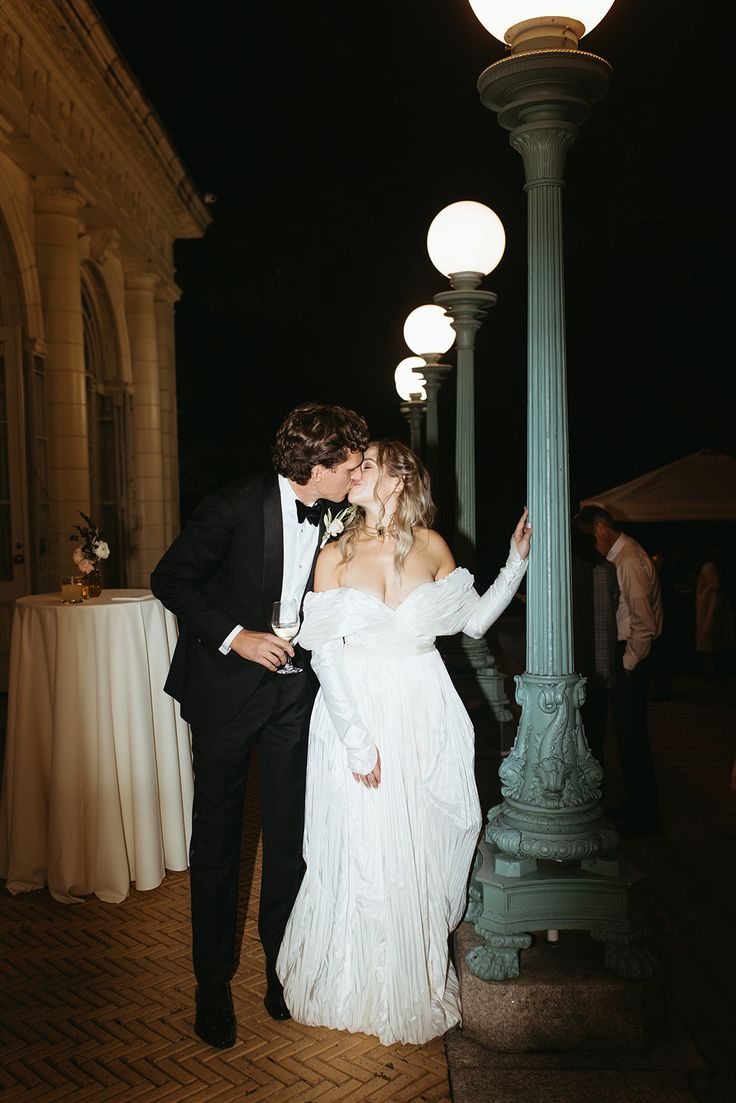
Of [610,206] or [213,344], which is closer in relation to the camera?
[610,206]

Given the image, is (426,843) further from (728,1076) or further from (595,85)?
(595,85)

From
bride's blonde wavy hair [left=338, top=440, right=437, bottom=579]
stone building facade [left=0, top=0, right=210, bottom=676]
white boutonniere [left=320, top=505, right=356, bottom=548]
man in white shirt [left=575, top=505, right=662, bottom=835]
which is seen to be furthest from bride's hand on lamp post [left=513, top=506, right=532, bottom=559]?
stone building facade [left=0, top=0, right=210, bottom=676]

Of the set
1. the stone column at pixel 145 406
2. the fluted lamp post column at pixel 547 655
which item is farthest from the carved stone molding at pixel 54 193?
the fluted lamp post column at pixel 547 655

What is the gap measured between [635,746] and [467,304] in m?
3.25

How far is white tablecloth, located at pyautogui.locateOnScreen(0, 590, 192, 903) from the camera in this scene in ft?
16.1

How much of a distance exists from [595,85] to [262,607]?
7.41 ft

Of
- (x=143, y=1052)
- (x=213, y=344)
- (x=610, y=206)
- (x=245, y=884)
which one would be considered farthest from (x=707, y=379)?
(x=143, y=1052)

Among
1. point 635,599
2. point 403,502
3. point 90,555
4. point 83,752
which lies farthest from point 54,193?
point 403,502

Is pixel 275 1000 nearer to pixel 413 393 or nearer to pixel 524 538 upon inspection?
pixel 524 538

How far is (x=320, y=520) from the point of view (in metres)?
3.77

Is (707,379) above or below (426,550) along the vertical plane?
above

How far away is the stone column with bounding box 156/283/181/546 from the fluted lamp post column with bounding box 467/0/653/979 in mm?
14758

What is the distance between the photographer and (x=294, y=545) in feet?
12.3

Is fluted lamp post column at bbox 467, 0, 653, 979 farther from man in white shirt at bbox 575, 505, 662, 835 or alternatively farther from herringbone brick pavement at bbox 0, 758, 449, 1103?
man in white shirt at bbox 575, 505, 662, 835
